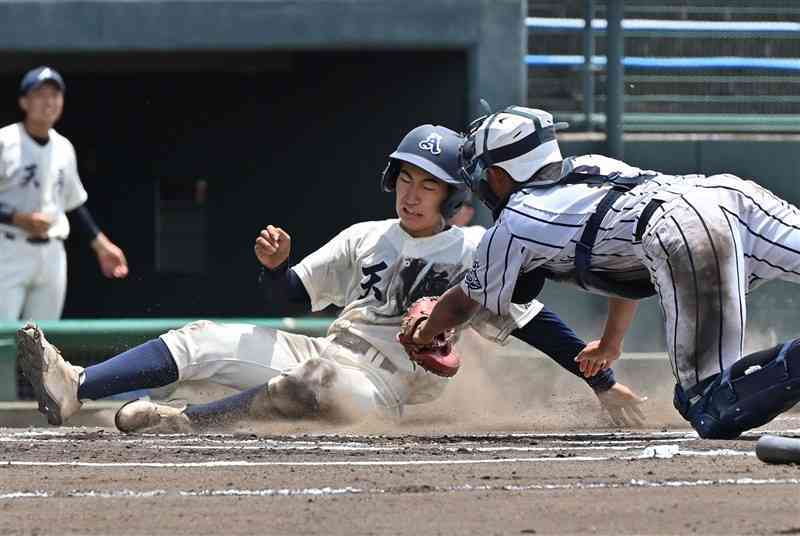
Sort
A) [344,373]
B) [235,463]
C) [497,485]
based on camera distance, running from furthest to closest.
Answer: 1. [344,373]
2. [235,463]
3. [497,485]

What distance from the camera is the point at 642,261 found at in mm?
5961

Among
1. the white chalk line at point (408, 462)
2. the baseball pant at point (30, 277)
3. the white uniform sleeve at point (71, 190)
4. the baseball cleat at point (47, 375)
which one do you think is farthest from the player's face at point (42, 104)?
the white chalk line at point (408, 462)

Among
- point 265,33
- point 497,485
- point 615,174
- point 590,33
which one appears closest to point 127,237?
point 265,33

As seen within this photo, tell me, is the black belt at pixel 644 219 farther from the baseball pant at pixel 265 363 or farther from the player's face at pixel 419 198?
the baseball pant at pixel 265 363

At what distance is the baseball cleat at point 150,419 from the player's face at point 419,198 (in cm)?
127

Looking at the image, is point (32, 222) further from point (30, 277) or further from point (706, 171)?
point (706, 171)

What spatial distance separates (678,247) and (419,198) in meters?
1.47

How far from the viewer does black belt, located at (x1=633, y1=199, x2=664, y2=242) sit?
584 centimetres

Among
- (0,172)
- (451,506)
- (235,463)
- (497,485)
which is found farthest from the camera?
(0,172)

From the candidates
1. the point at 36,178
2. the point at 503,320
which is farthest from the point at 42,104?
the point at 503,320

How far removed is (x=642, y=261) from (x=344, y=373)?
55.9 inches

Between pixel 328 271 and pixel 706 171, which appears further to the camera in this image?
pixel 706 171

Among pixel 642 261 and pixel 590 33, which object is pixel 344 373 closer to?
pixel 642 261

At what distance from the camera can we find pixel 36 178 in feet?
31.7
